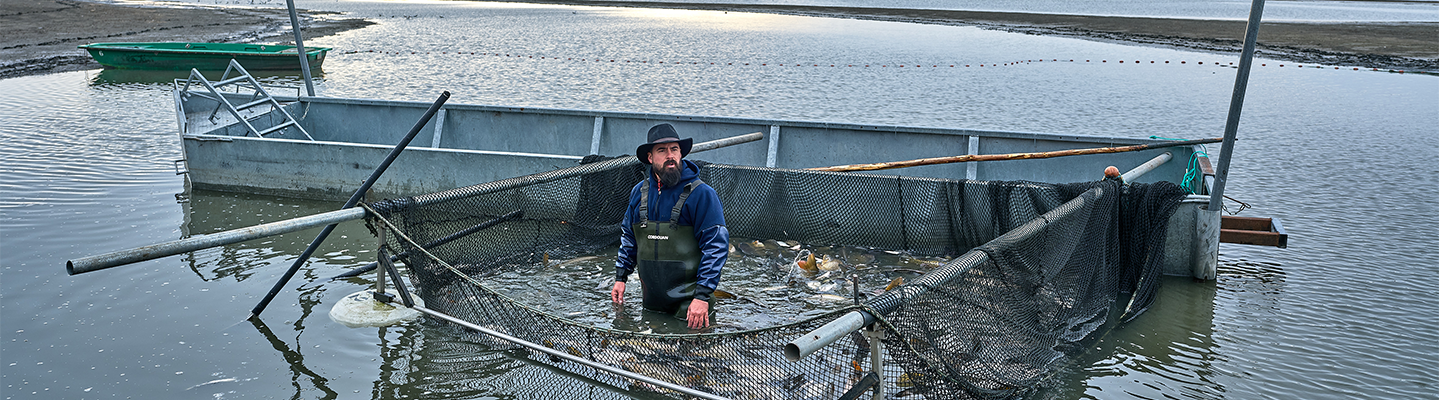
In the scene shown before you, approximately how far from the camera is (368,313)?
6875mm

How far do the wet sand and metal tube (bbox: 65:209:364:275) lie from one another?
24422 millimetres

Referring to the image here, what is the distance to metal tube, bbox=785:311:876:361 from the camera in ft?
11.2

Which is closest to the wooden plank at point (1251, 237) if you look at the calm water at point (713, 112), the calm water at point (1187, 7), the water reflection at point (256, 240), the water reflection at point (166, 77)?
the calm water at point (713, 112)

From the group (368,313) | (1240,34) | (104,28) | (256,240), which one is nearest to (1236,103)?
(368,313)

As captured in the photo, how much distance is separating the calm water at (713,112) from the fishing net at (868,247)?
19.5 inches

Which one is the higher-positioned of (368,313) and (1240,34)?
(1240,34)

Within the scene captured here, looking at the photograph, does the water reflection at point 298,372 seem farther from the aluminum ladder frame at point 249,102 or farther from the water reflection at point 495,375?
the aluminum ladder frame at point 249,102

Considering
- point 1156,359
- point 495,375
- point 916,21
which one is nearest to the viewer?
point 495,375

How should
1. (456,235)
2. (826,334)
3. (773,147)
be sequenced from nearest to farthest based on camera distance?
(826,334)
(456,235)
(773,147)

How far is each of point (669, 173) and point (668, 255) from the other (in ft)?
1.84

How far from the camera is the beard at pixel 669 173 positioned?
5641 millimetres

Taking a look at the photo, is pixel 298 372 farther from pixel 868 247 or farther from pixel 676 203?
pixel 868 247

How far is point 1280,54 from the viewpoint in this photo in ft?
95.3

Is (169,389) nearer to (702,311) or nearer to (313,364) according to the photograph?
(313,364)
